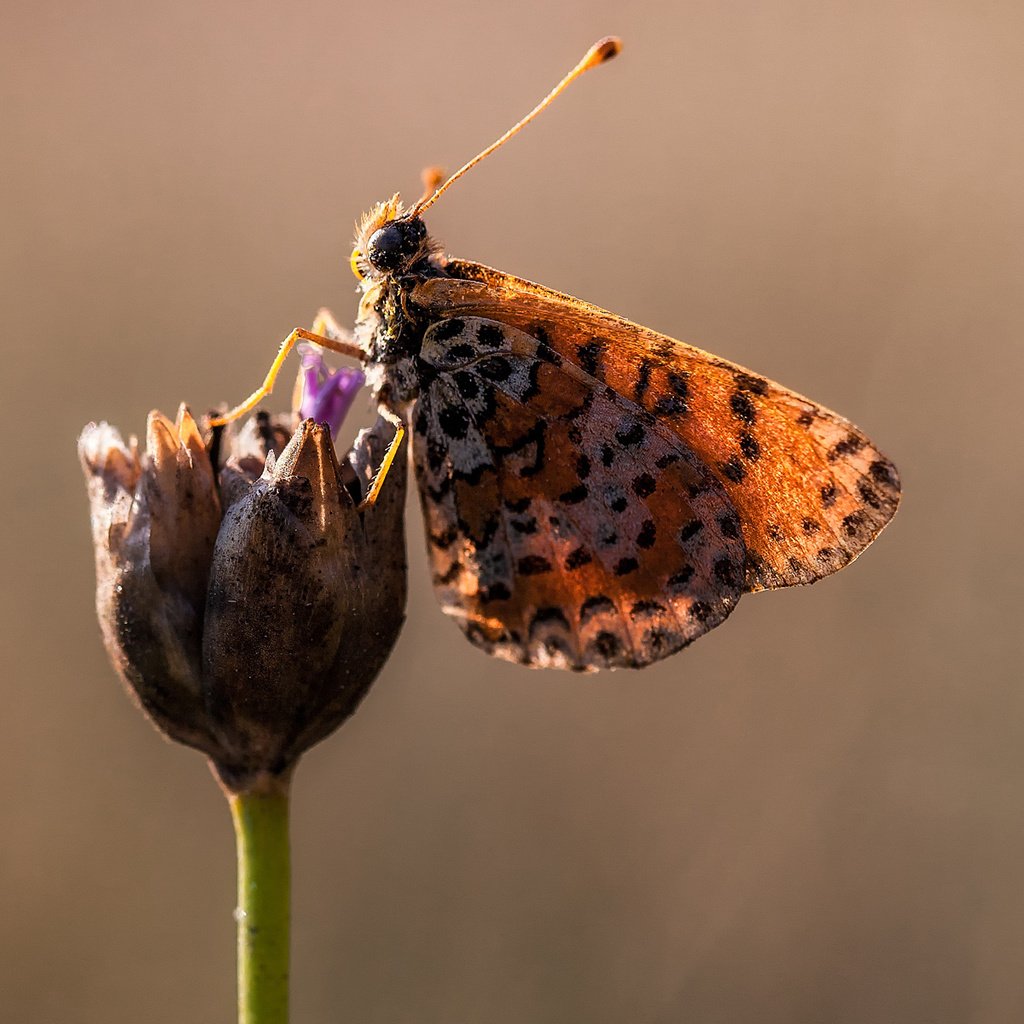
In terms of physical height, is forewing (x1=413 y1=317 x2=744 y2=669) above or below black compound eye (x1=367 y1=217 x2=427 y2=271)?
below

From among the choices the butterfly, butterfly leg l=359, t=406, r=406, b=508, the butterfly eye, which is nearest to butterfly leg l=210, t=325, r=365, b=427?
the butterfly

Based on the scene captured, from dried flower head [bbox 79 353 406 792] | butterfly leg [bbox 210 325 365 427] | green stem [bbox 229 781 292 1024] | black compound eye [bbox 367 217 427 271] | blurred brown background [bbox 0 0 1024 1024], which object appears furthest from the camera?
blurred brown background [bbox 0 0 1024 1024]

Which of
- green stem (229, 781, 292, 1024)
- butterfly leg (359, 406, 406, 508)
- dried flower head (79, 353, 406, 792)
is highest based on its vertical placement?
butterfly leg (359, 406, 406, 508)

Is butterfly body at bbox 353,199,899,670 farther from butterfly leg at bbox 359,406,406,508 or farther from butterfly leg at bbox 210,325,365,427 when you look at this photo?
butterfly leg at bbox 359,406,406,508

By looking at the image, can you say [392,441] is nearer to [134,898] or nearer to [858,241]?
[134,898]

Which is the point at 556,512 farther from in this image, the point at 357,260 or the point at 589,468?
the point at 357,260

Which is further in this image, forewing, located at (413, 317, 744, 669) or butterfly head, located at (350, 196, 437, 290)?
butterfly head, located at (350, 196, 437, 290)
